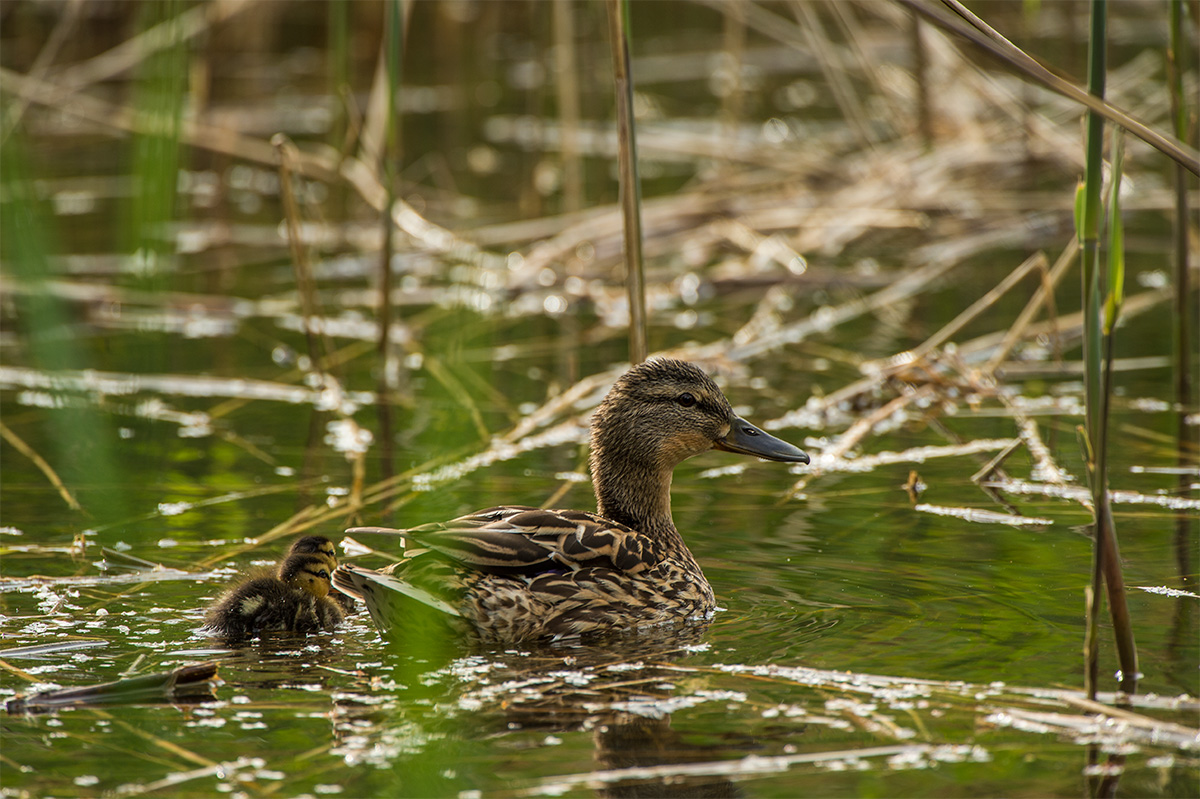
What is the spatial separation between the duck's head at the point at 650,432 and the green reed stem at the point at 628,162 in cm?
36

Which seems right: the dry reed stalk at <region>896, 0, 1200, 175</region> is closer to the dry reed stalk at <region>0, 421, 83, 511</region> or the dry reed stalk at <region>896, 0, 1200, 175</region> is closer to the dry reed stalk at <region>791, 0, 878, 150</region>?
the dry reed stalk at <region>0, 421, 83, 511</region>

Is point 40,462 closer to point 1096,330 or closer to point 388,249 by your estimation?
point 388,249

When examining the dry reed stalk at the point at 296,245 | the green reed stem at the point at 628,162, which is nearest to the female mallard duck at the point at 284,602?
the green reed stem at the point at 628,162

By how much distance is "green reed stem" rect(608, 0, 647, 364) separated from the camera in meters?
4.88

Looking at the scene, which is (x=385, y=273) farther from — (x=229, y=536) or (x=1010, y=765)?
(x=1010, y=765)

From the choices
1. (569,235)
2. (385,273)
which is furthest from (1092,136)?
(569,235)

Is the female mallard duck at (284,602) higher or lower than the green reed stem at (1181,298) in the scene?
lower

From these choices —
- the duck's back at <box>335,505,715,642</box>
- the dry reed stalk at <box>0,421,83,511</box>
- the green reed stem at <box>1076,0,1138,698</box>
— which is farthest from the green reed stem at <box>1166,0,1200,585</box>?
the dry reed stalk at <box>0,421,83,511</box>

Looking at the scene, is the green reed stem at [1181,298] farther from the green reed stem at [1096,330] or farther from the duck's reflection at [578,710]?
the duck's reflection at [578,710]

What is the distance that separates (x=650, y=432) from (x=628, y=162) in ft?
2.90

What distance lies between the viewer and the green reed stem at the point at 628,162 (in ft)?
16.0

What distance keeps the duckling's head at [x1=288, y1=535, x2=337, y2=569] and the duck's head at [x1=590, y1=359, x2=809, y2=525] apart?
0.90 meters

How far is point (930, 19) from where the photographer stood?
2.88 metres

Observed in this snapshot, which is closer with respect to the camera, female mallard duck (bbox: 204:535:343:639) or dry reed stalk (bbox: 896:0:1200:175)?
dry reed stalk (bbox: 896:0:1200:175)
